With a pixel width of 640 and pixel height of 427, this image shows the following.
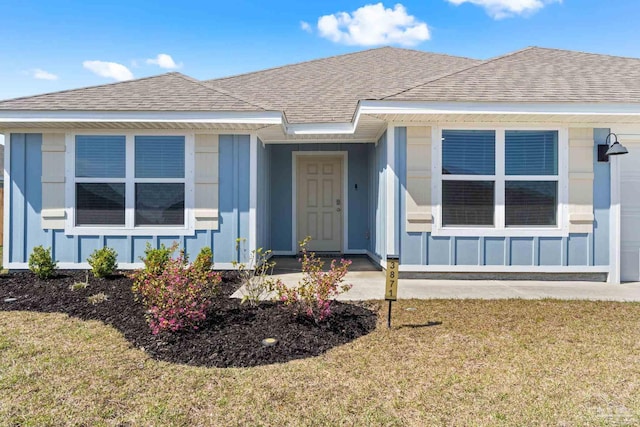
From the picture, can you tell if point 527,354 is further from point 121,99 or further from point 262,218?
point 121,99

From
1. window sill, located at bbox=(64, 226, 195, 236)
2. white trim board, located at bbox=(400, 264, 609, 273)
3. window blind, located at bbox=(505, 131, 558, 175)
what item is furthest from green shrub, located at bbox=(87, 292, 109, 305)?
window blind, located at bbox=(505, 131, 558, 175)

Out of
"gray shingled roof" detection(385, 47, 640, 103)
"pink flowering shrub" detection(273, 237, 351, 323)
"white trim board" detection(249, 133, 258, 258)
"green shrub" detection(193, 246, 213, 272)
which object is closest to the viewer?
"pink flowering shrub" detection(273, 237, 351, 323)

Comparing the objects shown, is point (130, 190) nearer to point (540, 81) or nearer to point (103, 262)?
point (103, 262)

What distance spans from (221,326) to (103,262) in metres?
3.21

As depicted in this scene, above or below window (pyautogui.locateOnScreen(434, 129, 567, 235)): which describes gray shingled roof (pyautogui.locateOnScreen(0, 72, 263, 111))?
above

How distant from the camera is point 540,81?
19.2 feet

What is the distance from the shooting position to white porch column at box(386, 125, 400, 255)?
5.86 meters

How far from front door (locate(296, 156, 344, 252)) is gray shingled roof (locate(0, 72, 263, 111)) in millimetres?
2797

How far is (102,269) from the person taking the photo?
5.64 m

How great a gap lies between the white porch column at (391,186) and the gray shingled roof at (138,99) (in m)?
2.19

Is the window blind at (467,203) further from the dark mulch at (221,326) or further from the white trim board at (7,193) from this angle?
the white trim board at (7,193)

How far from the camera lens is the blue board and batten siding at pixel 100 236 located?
607 centimetres

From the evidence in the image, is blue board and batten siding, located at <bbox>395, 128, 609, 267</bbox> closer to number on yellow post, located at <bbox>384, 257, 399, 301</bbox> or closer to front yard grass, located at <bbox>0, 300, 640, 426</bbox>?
front yard grass, located at <bbox>0, 300, 640, 426</bbox>

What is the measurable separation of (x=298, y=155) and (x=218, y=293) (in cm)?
444
